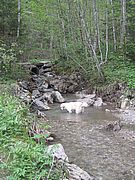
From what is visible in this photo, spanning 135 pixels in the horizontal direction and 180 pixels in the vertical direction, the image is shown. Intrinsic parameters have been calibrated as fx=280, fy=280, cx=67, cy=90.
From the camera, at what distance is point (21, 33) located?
1569 cm

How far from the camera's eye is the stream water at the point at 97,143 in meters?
5.22

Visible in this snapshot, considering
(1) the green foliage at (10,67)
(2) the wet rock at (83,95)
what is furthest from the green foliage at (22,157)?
(2) the wet rock at (83,95)

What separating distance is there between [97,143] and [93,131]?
1.06 metres

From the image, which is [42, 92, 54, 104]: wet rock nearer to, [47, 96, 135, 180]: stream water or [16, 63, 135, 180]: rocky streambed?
[16, 63, 135, 180]: rocky streambed

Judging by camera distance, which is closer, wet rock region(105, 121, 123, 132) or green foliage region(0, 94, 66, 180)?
green foliage region(0, 94, 66, 180)

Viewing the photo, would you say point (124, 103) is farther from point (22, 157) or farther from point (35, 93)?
point (22, 157)

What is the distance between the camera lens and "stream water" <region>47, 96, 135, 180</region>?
522 centimetres

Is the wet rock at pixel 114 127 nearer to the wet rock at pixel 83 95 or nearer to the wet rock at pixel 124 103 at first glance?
the wet rock at pixel 124 103

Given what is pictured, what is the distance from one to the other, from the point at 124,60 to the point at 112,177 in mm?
10201

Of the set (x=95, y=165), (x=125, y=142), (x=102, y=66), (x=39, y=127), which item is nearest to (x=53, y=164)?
(x=95, y=165)

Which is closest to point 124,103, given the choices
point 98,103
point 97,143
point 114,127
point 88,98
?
point 98,103

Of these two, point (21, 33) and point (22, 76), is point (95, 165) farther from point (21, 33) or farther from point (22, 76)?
point (21, 33)

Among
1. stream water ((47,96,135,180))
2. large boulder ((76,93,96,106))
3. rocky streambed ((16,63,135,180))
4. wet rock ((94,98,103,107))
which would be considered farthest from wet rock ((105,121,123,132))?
large boulder ((76,93,96,106))

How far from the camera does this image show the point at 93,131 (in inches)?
307
